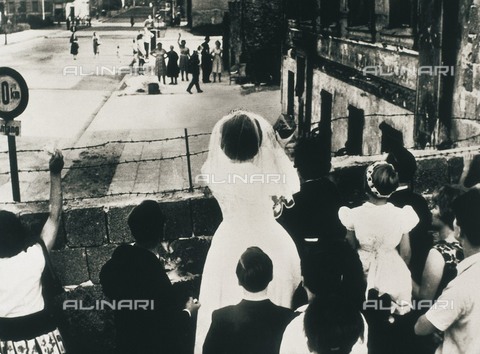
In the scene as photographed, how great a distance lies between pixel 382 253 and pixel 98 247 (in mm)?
2580

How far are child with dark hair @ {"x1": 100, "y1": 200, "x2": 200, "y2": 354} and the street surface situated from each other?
1.00 meters

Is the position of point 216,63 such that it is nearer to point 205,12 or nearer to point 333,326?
point 205,12

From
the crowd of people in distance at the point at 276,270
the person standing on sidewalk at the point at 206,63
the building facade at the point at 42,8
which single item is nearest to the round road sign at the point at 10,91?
the crowd of people in distance at the point at 276,270

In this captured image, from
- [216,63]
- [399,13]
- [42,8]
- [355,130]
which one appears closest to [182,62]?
[216,63]

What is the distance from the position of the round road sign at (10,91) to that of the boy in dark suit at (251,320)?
5209 millimetres

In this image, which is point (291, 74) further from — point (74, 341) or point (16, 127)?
point (74, 341)

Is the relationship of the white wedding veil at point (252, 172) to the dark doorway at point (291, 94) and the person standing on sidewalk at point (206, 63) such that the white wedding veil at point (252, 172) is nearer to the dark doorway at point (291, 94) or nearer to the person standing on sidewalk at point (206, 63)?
the dark doorway at point (291, 94)

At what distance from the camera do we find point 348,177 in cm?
614

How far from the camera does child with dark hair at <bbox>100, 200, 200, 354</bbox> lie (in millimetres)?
3666

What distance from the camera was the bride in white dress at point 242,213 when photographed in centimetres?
388

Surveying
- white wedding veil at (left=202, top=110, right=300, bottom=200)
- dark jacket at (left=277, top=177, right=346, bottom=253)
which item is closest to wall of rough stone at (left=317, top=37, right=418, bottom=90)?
dark jacket at (left=277, top=177, right=346, bottom=253)

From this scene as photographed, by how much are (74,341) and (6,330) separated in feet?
6.02

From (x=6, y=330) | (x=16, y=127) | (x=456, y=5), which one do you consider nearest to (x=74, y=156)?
(x=16, y=127)

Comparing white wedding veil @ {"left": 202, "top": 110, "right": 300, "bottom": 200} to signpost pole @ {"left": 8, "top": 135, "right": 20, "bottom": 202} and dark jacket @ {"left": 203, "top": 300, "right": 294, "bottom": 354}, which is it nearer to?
dark jacket @ {"left": 203, "top": 300, "right": 294, "bottom": 354}
